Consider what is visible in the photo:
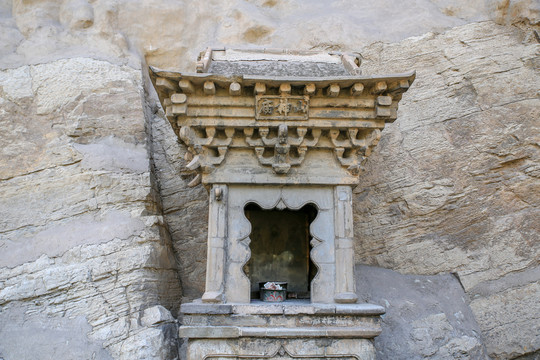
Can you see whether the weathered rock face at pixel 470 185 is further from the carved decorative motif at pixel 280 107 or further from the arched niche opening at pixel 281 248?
the carved decorative motif at pixel 280 107

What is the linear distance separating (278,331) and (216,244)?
4.08ft

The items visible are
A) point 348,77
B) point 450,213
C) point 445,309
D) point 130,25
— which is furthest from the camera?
point 130,25

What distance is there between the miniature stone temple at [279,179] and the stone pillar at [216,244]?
12 millimetres

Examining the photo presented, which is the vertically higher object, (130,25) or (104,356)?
(130,25)

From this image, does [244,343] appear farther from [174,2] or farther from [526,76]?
[174,2]

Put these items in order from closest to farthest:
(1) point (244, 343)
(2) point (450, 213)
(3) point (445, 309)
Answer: (1) point (244, 343)
(3) point (445, 309)
(2) point (450, 213)

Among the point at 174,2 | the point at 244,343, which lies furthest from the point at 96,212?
the point at 174,2

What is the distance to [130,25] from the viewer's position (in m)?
9.77

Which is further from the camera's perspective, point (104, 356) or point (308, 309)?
point (104, 356)

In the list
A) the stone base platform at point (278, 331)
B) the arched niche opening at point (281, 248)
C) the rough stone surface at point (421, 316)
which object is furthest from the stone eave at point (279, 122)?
the rough stone surface at point (421, 316)

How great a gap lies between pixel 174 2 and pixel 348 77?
6.22 m

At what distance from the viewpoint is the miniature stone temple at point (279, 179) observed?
201 inches

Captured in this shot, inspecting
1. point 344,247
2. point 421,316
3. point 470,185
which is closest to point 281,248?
point 344,247

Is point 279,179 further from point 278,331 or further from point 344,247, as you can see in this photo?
point 278,331
